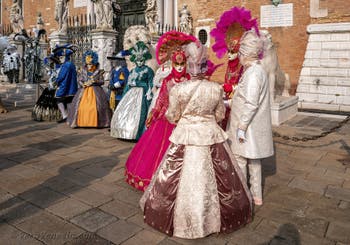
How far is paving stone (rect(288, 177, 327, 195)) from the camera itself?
411 cm

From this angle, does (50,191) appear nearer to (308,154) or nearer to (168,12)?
(308,154)

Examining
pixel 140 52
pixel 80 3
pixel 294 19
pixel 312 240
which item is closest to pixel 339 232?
pixel 312 240

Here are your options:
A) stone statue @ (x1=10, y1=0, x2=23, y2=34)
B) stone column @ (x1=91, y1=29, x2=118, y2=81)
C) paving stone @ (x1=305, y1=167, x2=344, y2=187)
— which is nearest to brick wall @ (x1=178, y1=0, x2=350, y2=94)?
stone column @ (x1=91, y1=29, x2=118, y2=81)

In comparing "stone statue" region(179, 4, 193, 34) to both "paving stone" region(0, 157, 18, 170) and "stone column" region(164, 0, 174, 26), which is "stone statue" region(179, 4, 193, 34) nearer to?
"stone column" region(164, 0, 174, 26)

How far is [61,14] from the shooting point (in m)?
12.0

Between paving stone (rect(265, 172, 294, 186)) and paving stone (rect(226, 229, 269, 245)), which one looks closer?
paving stone (rect(226, 229, 269, 245))

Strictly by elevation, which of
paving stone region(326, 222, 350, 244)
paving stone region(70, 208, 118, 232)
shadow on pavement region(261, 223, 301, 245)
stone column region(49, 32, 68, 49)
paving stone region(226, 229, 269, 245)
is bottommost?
paving stone region(326, 222, 350, 244)

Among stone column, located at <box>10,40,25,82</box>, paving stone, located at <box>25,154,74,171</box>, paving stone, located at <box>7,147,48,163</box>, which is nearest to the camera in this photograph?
paving stone, located at <box>25,154,74,171</box>

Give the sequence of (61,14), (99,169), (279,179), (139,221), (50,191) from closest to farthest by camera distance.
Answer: (139,221) → (50,191) → (279,179) → (99,169) → (61,14)

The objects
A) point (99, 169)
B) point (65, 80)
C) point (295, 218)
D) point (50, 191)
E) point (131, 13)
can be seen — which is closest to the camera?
point (295, 218)

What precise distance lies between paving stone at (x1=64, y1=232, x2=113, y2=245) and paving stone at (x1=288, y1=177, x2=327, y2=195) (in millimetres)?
2602

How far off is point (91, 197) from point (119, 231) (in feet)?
2.86

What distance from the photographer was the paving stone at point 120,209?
10.9ft

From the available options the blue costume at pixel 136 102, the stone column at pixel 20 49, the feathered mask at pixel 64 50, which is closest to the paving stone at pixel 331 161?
the blue costume at pixel 136 102
